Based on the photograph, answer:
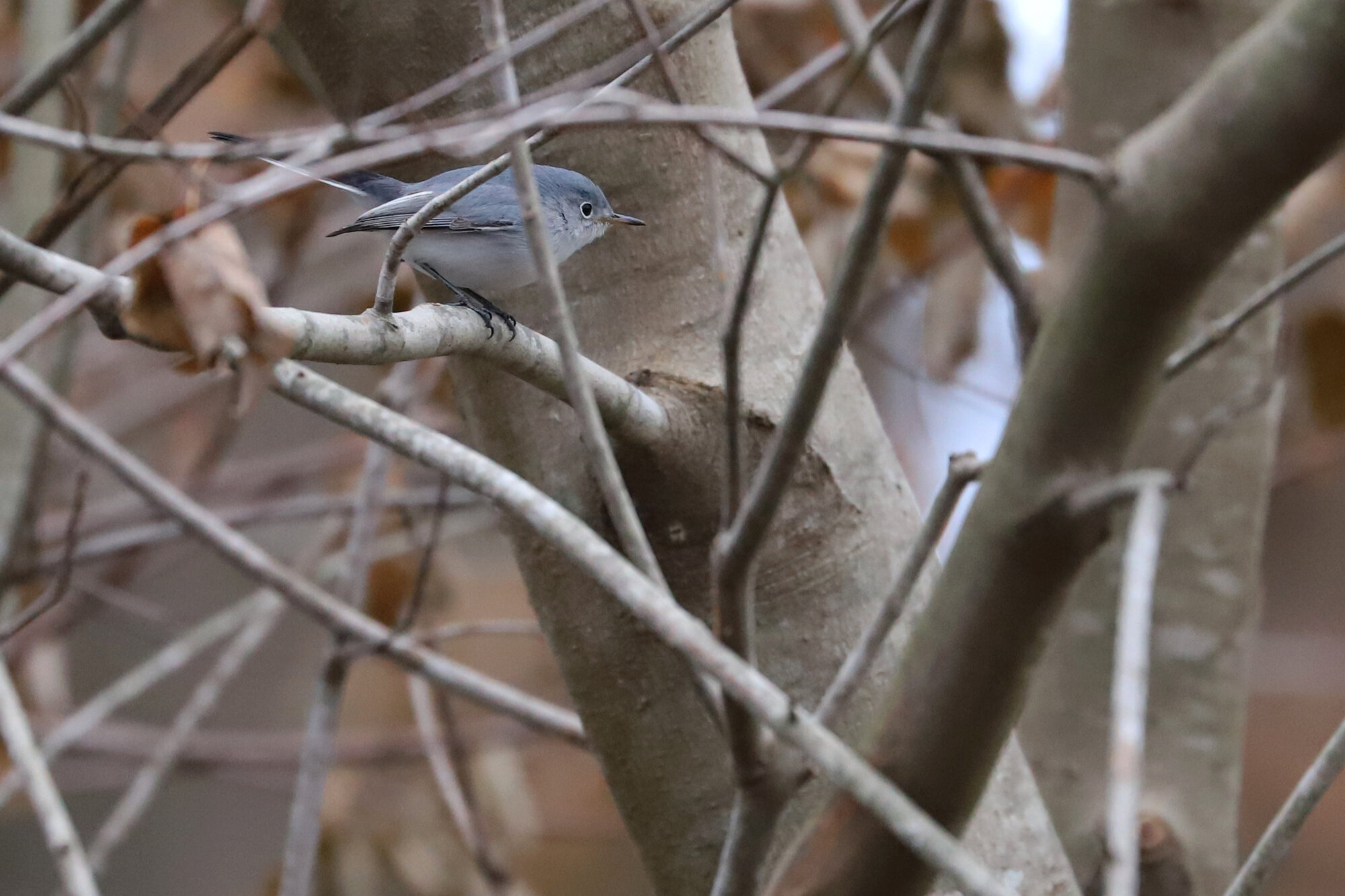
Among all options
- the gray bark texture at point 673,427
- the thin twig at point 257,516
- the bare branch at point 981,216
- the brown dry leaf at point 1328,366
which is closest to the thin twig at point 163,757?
the thin twig at point 257,516

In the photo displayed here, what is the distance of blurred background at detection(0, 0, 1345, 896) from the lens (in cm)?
265

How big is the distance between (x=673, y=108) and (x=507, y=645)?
14.7 ft

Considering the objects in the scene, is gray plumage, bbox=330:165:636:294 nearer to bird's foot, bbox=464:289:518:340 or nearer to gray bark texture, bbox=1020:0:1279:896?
bird's foot, bbox=464:289:518:340

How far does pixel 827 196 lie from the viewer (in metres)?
2.79

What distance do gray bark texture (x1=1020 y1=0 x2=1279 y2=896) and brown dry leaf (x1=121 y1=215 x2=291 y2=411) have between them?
1525 mm

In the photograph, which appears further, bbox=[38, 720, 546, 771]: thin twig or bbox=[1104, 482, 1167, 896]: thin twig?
bbox=[38, 720, 546, 771]: thin twig

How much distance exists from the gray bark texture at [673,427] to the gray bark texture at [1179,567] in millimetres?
703

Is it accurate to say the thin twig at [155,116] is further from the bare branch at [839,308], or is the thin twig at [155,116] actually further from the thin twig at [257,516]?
the bare branch at [839,308]

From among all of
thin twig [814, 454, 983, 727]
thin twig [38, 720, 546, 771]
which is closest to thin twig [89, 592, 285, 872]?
thin twig [38, 720, 546, 771]

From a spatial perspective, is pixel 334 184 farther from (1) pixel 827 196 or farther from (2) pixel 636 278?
(1) pixel 827 196

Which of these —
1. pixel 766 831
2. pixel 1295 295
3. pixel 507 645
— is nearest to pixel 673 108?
pixel 766 831

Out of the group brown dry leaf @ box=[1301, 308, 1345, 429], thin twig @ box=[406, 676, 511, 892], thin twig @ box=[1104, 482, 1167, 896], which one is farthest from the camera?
brown dry leaf @ box=[1301, 308, 1345, 429]

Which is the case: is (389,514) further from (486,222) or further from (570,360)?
(570,360)

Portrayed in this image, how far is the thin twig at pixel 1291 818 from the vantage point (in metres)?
1.00
